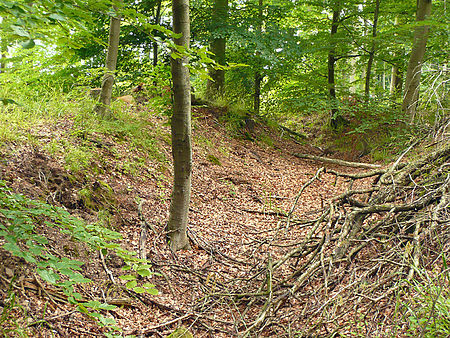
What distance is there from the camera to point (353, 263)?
272cm

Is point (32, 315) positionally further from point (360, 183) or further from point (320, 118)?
point (320, 118)

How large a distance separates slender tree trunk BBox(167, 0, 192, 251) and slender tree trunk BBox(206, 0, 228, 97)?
183 inches

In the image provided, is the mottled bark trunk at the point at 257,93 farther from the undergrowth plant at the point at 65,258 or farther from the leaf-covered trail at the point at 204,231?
the undergrowth plant at the point at 65,258

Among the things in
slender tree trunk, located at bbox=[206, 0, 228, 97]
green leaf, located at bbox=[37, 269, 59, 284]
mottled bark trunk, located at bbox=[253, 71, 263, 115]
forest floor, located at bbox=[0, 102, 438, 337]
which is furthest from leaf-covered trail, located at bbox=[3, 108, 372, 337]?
mottled bark trunk, located at bbox=[253, 71, 263, 115]

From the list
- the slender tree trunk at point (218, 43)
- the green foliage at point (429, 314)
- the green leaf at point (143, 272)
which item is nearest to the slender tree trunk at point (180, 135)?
the green leaf at point (143, 272)

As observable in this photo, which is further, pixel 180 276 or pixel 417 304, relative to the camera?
pixel 180 276

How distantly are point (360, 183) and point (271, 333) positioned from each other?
452 centimetres

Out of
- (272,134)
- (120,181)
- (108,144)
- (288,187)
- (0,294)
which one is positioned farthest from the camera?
(272,134)

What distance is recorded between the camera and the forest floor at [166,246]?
2518 mm

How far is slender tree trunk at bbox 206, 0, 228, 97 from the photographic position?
27.3 feet

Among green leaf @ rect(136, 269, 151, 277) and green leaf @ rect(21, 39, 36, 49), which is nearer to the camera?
green leaf @ rect(21, 39, 36, 49)

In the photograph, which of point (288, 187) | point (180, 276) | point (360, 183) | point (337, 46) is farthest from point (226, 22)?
point (180, 276)

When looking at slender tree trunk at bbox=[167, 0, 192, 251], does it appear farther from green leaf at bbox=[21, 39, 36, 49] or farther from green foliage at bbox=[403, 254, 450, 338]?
green foliage at bbox=[403, 254, 450, 338]

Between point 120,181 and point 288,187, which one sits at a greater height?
point 120,181
